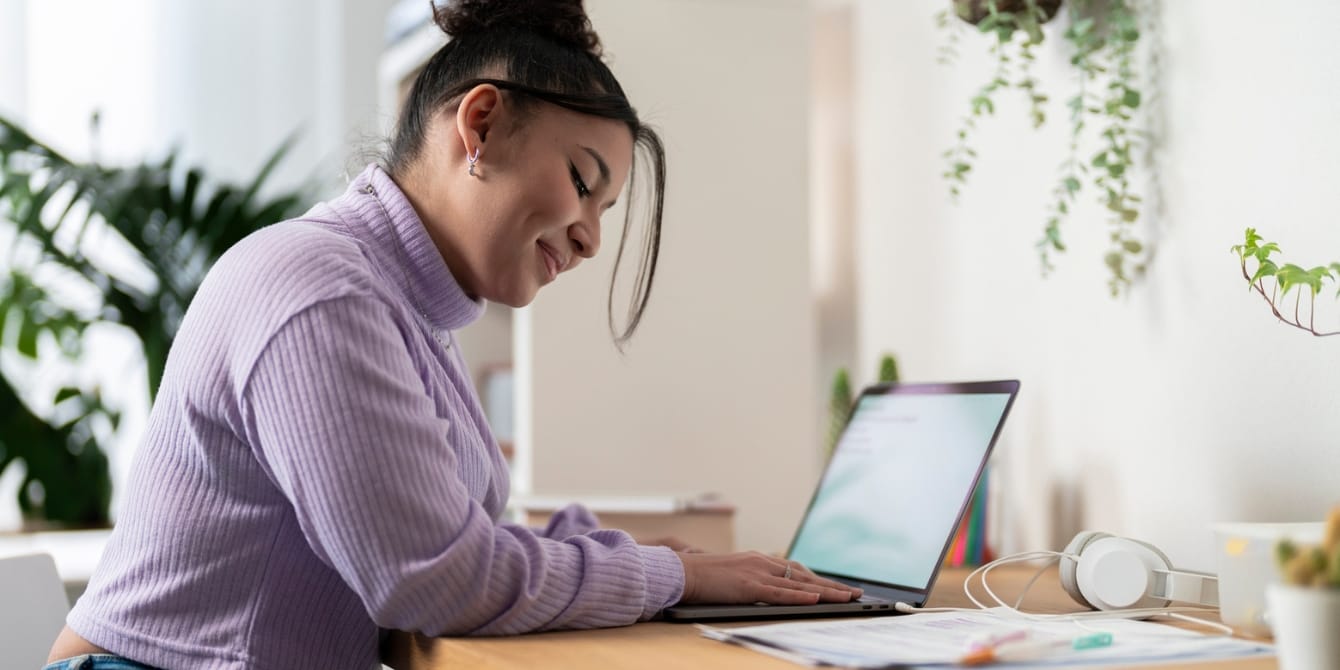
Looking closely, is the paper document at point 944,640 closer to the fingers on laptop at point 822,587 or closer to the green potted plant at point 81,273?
the fingers on laptop at point 822,587

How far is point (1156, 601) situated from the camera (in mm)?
1142

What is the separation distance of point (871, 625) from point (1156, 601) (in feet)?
1.05

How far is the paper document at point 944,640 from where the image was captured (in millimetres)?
804

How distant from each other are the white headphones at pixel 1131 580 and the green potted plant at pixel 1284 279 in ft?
0.77

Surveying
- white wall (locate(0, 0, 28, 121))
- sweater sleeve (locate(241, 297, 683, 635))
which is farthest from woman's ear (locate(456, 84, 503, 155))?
white wall (locate(0, 0, 28, 121))

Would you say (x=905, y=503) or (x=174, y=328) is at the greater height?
(x=174, y=328)

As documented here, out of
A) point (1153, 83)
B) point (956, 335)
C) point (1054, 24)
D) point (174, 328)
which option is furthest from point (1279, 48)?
point (174, 328)

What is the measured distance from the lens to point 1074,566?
1.15 m

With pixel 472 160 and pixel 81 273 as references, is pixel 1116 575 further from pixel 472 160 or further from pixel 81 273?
pixel 81 273

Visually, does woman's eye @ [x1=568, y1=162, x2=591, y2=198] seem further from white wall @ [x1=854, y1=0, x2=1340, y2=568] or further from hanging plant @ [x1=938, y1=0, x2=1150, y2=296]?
white wall @ [x1=854, y1=0, x2=1340, y2=568]

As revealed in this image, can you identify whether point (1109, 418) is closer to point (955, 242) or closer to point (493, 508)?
point (955, 242)

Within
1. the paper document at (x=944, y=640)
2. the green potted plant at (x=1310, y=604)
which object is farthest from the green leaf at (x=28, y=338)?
the green potted plant at (x=1310, y=604)

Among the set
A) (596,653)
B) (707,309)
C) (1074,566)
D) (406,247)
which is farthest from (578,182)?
(707,309)

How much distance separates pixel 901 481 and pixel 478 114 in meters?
0.60
